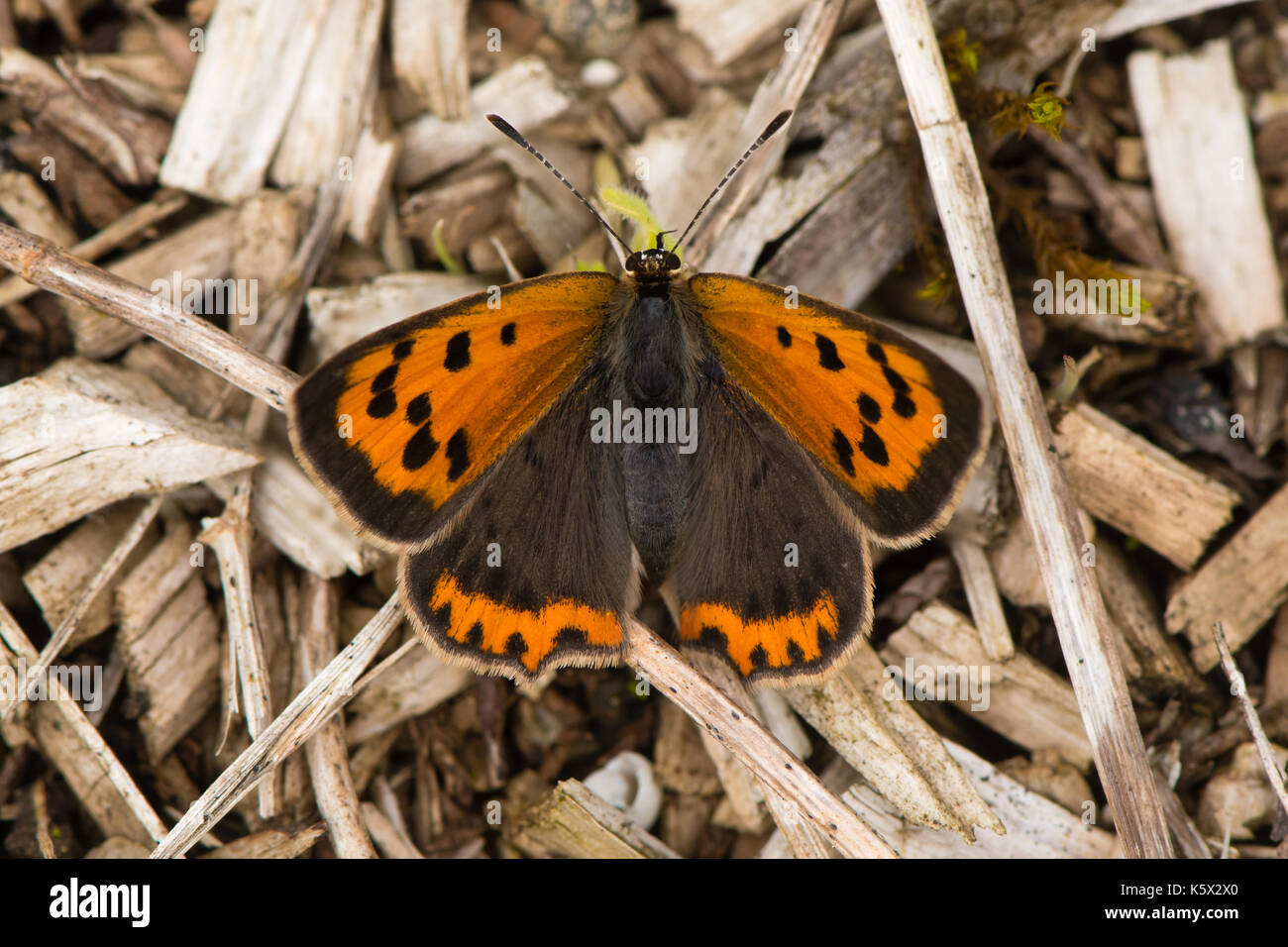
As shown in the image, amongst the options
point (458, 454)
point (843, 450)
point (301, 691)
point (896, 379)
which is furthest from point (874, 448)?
point (301, 691)

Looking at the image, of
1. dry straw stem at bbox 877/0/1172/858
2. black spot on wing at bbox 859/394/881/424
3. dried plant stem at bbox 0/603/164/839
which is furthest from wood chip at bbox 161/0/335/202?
black spot on wing at bbox 859/394/881/424

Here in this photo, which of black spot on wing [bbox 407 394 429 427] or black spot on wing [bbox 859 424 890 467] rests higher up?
black spot on wing [bbox 407 394 429 427]

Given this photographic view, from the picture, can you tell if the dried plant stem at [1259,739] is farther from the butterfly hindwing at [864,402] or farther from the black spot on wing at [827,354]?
the black spot on wing at [827,354]

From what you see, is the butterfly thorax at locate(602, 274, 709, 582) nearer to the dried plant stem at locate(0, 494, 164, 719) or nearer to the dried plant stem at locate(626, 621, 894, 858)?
the dried plant stem at locate(626, 621, 894, 858)

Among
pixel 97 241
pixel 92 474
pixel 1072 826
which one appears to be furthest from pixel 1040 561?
pixel 97 241

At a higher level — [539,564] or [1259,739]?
[539,564]

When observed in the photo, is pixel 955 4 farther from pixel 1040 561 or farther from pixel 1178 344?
pixel 1040 561

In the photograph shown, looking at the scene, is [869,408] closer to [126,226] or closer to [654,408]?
[654,408]
